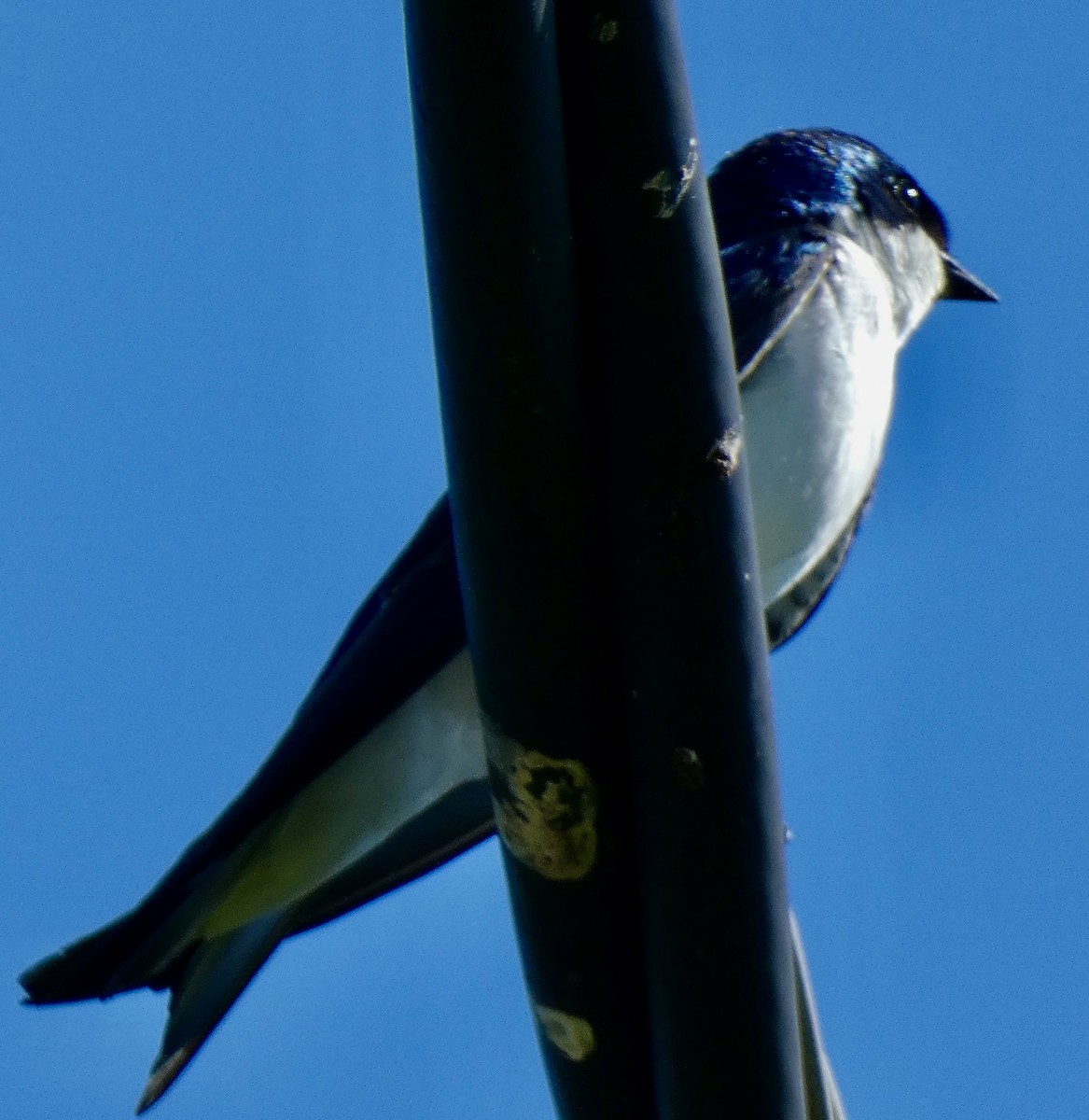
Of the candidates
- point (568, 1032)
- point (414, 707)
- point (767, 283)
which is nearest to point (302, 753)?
point (414, 707)

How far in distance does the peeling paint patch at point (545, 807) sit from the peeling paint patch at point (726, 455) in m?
0.24

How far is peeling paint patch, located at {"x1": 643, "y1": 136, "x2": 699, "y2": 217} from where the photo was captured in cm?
127

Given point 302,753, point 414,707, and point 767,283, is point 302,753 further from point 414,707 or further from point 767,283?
point 767,283

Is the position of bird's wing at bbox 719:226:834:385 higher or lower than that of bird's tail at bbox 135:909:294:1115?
A: higher

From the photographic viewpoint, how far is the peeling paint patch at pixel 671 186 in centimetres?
127

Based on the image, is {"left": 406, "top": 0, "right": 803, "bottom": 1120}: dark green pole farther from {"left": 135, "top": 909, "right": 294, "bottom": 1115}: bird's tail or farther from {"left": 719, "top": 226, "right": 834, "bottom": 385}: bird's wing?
{"left": 719, "top": 226, "right": 834, "bottom": 385}: bird's wing

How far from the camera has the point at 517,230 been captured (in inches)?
48.8

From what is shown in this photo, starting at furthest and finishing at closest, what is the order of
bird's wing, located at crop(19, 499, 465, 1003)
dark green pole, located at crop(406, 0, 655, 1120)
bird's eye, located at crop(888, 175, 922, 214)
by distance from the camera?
bird's eye, located at crop(888, 175, 922, 214), bird's wing, located at crop(19, 499, 465, 1003), dark green pole, located at crop(406, 0, 655, 1120)

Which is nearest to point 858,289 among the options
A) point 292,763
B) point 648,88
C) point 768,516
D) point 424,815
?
point 768,516

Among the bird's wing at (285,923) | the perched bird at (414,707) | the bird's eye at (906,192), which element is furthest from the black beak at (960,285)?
the bird's wing at (285,923)

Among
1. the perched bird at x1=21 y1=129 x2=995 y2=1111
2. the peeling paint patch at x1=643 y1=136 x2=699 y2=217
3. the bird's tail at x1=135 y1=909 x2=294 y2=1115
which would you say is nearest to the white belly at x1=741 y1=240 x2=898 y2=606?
the perched bird at x1=21 y1=129 x2=995 y2=1111

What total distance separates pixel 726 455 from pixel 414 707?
1094 mm

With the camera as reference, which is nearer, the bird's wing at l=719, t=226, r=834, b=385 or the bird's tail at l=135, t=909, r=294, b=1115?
the bird's tail at l=135, t=909, r=294, b=1115

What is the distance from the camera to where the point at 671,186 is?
126 cm
